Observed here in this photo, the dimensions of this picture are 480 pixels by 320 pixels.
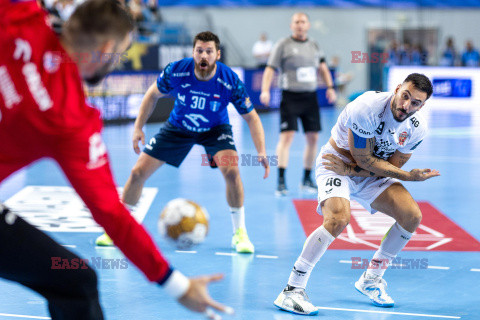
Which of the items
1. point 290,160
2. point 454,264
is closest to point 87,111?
point 454,264

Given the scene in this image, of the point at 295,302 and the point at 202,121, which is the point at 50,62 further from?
the point at 202,121

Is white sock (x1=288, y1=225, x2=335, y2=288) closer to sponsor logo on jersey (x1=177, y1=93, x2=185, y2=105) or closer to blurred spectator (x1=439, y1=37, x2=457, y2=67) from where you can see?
sponsor logo on jersey (x1=177, y1=93, x2=185, y2=105)

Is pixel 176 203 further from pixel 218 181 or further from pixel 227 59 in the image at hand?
pixel 227 59

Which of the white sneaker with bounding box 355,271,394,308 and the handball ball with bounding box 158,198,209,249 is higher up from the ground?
the handball ball with bounding box 158,198,209,249

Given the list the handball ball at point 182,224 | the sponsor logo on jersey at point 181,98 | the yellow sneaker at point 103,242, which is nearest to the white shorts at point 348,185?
the handball ball at point 182,224

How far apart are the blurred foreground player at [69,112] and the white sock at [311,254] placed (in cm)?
220

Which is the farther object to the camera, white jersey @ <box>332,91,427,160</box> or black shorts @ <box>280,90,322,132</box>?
black shorts @ <box>280,90,322,132</box>

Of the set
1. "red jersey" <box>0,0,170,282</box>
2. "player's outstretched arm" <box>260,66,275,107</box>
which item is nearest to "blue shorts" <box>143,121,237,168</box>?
"player's outstretched arm" <box>260,66,275,107</box>

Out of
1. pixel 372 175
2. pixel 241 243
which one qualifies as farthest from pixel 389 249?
pixel 241 243

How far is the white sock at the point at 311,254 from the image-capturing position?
176 inches

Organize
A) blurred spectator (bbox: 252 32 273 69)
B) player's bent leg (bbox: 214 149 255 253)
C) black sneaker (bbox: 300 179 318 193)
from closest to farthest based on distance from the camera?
player's bent leg (bbox: 214 149 255 253) → black sneaker (bbox: 300 179 318 193) → blurred spectator (bbox: 252 32 273 69)

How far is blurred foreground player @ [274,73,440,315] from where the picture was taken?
444cm

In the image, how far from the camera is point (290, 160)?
35.4 ft

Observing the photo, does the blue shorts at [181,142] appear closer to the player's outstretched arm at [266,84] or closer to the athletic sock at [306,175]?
the player's outstretched arm at [266,84]
